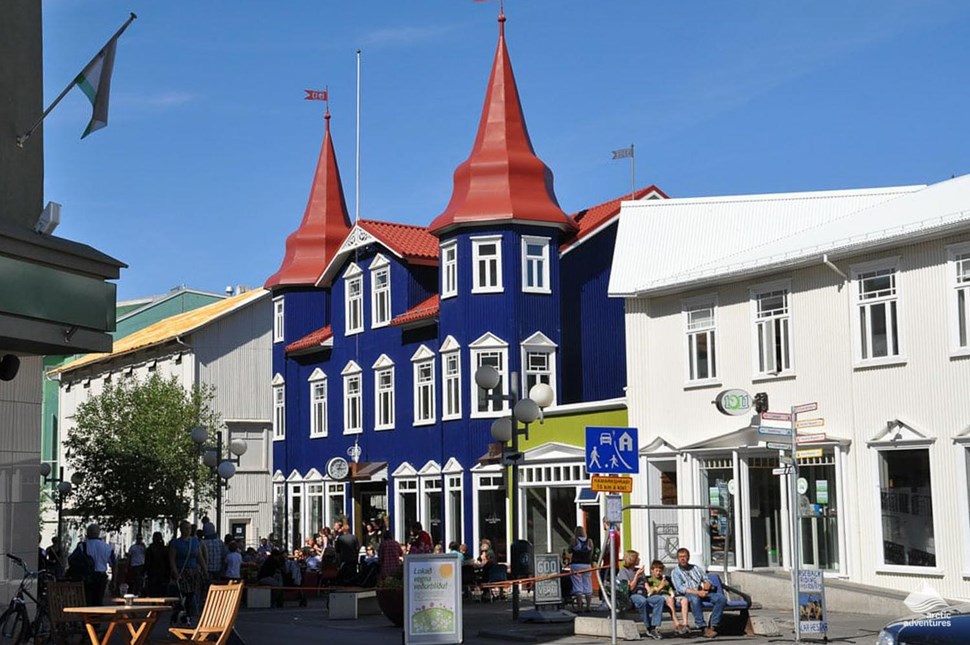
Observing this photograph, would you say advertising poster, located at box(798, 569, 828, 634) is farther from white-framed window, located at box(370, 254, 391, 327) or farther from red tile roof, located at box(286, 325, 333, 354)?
red tile roof, located at box(286, 325, 333, 354)

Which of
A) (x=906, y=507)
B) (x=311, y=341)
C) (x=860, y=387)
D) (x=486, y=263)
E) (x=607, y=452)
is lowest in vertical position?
(x=906, y=507)

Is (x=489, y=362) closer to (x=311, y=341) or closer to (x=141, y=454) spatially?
(x=311, y=341)

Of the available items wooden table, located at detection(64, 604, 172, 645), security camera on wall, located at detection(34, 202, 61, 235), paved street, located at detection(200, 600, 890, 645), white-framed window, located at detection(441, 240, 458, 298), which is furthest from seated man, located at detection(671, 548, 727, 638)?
white-framed window, located at detection(441, 240, 458, 298)

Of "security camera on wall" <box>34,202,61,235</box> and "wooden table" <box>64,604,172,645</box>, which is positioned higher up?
"security camera on wall" <box>34,202,61,235</box>

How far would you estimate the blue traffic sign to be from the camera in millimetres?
19062

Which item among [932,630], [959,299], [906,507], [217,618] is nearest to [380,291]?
[906,507]

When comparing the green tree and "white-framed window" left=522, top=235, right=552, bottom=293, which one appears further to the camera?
the green tree

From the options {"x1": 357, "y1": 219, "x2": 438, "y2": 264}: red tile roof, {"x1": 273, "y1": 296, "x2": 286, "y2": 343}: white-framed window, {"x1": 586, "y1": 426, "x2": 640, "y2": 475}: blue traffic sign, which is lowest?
{"x1": 586, "y1": 426, "x2": 640, "y2": 475}: blue traffic sign

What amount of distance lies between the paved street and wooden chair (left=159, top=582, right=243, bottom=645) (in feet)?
17.2

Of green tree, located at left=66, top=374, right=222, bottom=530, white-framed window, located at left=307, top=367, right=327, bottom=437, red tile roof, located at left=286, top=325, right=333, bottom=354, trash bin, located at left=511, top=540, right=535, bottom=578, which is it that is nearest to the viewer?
trash bin, located at left=511, top=540, right=535, bottom=578

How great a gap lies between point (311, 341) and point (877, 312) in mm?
24946

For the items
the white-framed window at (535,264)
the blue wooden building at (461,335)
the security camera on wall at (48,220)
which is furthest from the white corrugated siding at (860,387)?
the security camera on wall at (48,220)

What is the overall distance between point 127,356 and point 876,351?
43.5 m

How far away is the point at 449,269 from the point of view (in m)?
40.5
